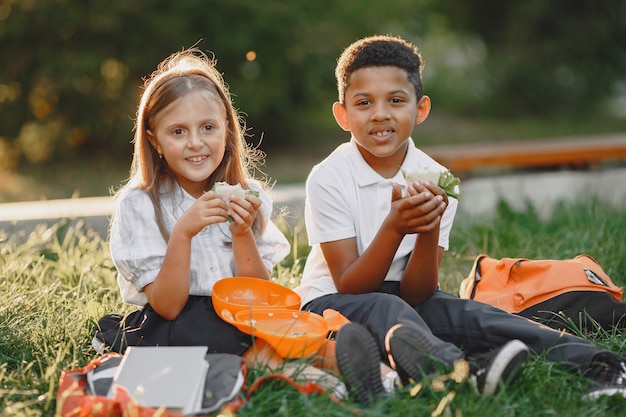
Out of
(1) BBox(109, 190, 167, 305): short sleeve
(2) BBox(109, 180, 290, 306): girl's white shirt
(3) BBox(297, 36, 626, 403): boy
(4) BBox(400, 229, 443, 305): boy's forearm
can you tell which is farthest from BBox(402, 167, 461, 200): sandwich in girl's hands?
(1) BBox(109, 190, 167, 305): short sleeve

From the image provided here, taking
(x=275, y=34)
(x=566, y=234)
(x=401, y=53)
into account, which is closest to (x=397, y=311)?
(x=401, y=53)

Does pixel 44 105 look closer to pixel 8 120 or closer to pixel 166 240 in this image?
pixel 8 120

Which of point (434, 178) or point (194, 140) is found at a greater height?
point (194, 140)

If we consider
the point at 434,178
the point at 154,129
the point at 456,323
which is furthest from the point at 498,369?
the point at 154,129

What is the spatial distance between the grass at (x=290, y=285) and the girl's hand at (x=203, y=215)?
1.71 ft

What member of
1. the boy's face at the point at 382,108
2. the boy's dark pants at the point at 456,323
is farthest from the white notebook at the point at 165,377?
the boy's face at the point at 382,108

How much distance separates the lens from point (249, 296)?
288 cm

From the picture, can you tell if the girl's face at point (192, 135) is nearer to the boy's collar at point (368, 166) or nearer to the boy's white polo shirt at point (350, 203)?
the boy's white polo shirt at point (350, 203)

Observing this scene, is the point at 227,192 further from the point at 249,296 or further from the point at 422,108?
the point at 422,108

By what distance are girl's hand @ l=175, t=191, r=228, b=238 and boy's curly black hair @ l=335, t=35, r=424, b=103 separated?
2.45 ft

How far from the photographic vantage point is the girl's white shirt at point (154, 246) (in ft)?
9.27

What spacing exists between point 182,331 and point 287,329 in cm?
38

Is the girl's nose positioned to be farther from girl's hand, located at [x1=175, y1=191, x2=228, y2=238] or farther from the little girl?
girl's hand, located at [x1=175, y1=191, x2=228, y2=238]

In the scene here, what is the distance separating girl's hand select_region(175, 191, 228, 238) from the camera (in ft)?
8.84
